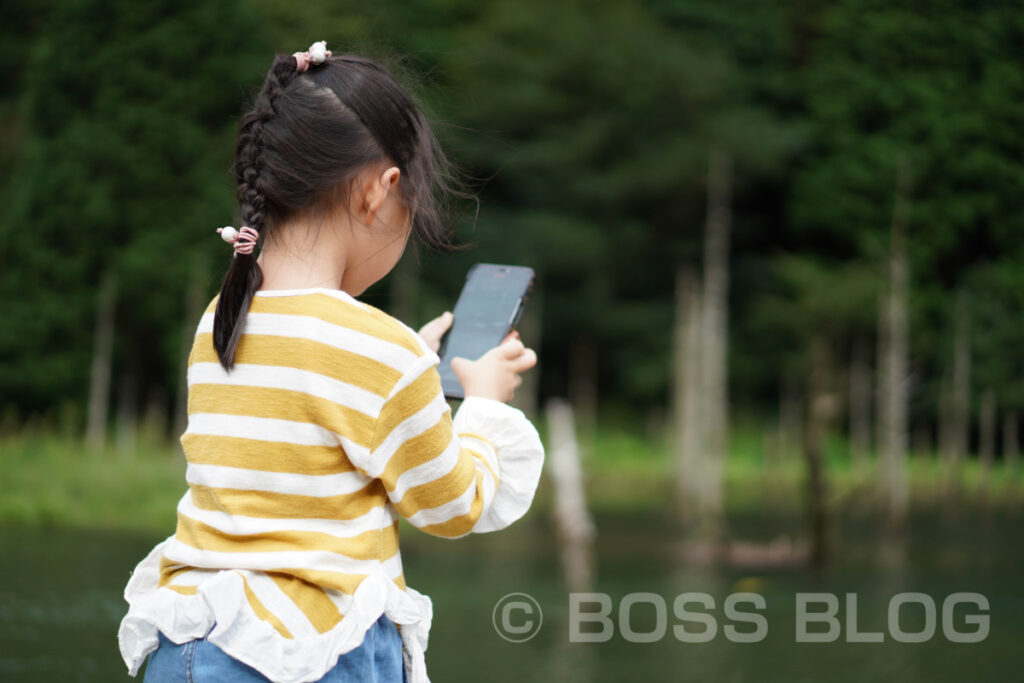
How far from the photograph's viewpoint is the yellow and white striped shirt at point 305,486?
1.83ft

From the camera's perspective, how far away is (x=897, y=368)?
513cm

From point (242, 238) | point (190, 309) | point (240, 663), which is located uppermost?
point (242, 238)

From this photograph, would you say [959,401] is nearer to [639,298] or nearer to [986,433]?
[986,433]

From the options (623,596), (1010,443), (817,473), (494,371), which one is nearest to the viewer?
(494,371)

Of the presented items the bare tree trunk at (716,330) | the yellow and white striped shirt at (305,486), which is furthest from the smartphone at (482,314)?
the bare tree trunk at (716,330)

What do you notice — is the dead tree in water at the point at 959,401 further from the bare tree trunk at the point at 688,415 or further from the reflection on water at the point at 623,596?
the bare tree trunk at the point at 688,415

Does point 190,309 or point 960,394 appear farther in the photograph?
point 190,309

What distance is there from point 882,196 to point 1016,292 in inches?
50.5

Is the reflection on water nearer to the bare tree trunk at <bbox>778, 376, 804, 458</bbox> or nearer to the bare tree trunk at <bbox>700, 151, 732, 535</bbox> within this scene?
the bare tree trunk at <bbox>700, 151, 732, 535</bbox>

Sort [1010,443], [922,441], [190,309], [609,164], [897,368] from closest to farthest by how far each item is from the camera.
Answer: [1010,443]
[922,441]
[897,368]
[190,309]
[609,164]

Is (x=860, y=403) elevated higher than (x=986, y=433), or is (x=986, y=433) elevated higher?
(x=986, y=433)

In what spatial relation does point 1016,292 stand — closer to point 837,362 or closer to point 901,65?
point 901,65

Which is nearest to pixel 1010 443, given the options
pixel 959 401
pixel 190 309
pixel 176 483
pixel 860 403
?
pixel 959 401

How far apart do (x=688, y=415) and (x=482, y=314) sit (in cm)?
544
